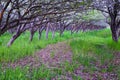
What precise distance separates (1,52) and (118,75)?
589cm

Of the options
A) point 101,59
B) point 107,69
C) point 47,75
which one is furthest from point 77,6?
point 101,59

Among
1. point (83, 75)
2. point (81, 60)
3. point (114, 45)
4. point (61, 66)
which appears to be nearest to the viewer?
point (83, 75)

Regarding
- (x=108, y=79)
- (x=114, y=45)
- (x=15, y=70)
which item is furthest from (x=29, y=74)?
(x=114, y=45)

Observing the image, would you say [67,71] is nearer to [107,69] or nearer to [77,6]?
[107,69]

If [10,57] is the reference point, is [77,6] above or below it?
above

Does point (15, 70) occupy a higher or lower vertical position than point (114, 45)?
higher

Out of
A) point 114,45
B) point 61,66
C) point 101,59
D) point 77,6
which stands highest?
point 77,6

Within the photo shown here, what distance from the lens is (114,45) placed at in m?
18.0

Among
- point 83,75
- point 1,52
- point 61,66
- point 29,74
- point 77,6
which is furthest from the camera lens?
point 1,52

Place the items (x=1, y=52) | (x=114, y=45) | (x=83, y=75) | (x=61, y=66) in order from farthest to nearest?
(x=114, y=45)
(x=1, y=52)
(x=61, y=66)
(x=83, y=75)

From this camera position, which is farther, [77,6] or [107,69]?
[107,69]

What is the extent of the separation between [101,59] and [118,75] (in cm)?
326

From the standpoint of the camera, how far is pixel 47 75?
8.46m

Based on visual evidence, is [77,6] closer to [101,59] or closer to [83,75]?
[83,75]
